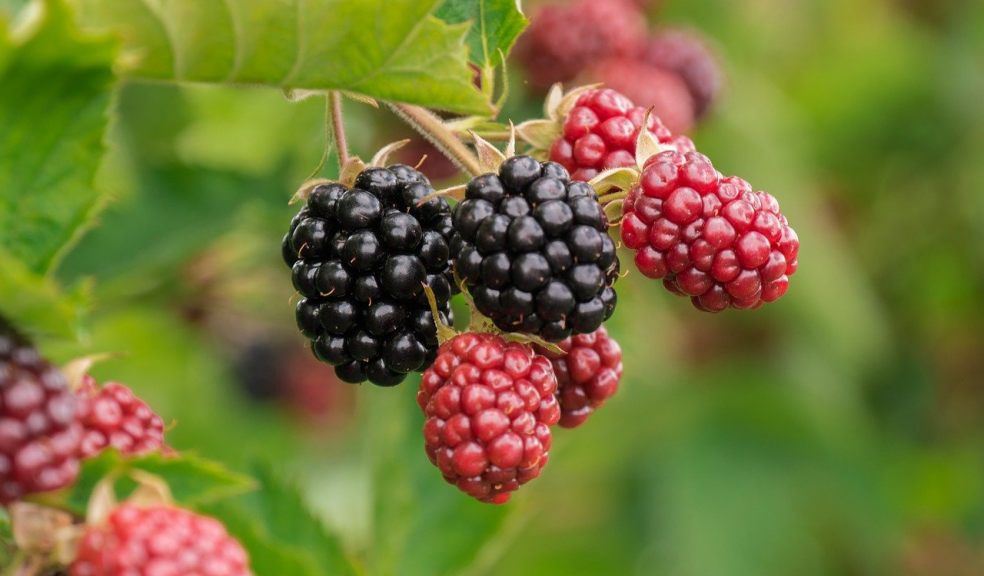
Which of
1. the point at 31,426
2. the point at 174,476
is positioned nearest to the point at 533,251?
the point at 174,476

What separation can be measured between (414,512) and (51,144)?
1244mm

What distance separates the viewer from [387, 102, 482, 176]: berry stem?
1.65 m

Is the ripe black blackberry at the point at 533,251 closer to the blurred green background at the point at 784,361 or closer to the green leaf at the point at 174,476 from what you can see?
the green leaf at the point at 174,476

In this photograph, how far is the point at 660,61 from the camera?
279cm

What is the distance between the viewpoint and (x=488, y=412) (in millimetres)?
1485

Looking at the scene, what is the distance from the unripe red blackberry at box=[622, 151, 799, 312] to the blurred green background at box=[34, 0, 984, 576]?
1.70m

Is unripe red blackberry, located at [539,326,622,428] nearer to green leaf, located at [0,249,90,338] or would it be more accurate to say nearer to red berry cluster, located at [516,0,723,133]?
green leaf, located at [0,249,90,338]

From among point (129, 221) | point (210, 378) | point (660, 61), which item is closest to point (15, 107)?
point (129, 221)

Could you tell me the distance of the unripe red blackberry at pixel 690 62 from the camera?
2773 millimetres

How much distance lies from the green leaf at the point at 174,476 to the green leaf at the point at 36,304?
0.50 feet

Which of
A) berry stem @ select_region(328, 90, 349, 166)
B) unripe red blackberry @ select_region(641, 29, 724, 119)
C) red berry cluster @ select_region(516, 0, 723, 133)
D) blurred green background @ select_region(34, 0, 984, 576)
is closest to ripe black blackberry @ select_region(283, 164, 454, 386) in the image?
berry stem @ select_region(328, 90, 349, 166)

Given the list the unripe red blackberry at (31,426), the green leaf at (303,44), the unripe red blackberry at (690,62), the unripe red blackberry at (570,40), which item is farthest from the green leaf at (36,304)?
the unripe red blackberry at (690,62)

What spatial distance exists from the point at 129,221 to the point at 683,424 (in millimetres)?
2438

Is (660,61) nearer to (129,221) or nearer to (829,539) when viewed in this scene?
(129,221)
